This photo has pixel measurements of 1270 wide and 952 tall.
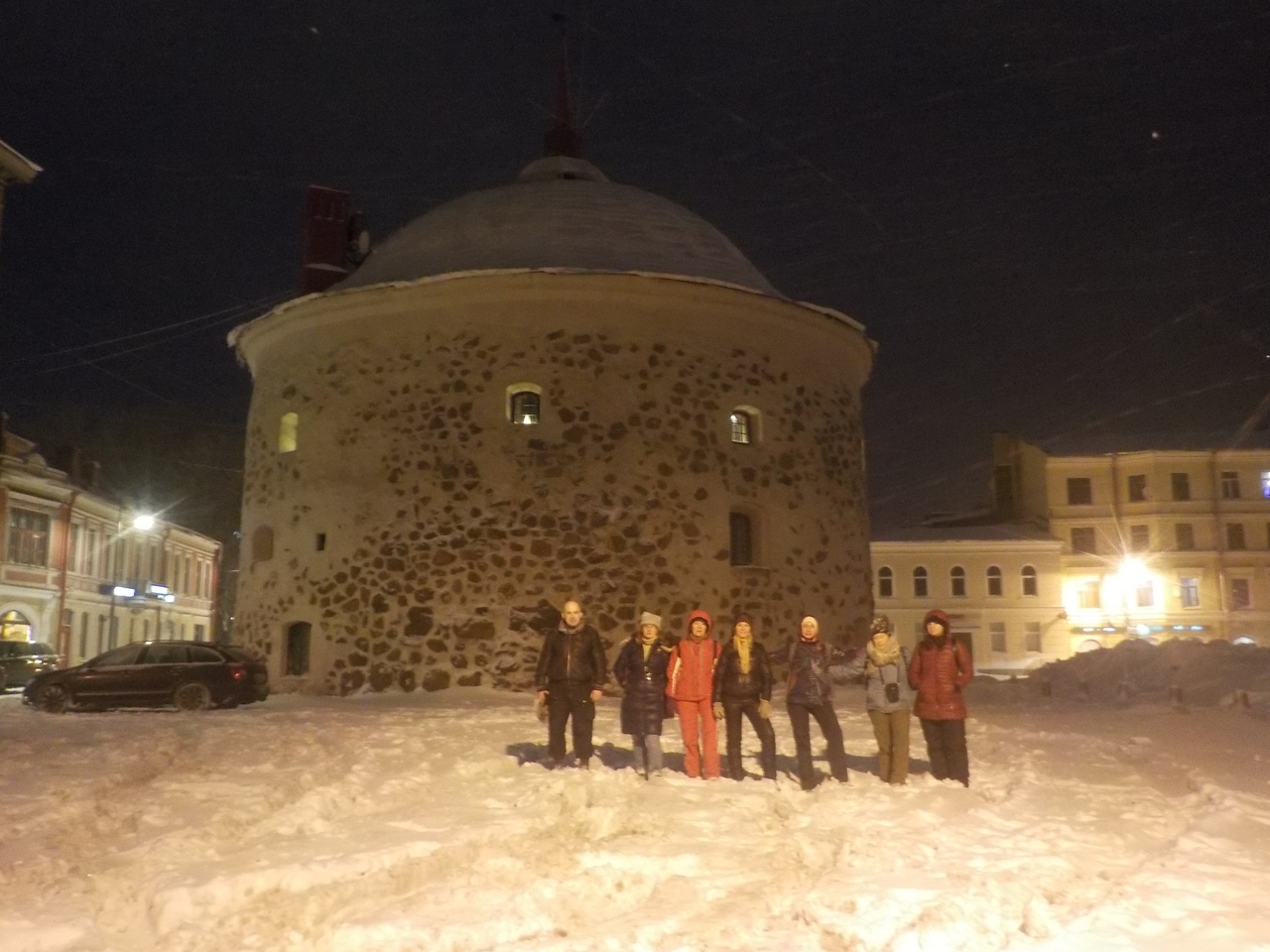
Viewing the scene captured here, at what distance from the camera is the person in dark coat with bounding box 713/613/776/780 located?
9914mm

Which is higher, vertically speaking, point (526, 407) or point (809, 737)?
point (526, 407)

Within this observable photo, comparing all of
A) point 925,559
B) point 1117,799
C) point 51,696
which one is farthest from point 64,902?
point 925,559

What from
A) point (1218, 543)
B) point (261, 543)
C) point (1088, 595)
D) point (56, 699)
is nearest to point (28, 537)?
point (261, 543)

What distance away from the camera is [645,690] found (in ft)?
32.7

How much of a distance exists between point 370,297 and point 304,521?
3.97 meters

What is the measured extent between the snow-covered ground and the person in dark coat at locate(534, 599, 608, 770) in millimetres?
424

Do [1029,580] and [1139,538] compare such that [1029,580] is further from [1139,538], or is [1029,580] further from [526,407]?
[526,407]

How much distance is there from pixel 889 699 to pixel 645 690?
6.88ft

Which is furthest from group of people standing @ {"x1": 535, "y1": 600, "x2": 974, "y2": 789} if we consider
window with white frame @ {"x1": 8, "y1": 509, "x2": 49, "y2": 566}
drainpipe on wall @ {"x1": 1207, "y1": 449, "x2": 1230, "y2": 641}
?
drainpipe on wall @ {"x1": 1207, "y1": 449, "x2": 1230, "y2": 641}

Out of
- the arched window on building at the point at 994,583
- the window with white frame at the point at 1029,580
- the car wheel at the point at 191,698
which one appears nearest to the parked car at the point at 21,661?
the car wheel at the point at 191,698

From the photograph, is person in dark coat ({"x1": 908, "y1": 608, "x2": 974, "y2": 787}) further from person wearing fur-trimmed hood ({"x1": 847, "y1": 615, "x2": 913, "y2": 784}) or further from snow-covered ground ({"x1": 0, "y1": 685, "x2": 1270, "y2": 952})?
snow-covered ground ({"x1": 0, "y1": 685, "x2": 1270, "y2": 952})

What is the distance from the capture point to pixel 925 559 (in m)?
45.9

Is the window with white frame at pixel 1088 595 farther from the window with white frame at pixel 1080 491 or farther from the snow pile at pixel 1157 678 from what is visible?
the snow pile at pixel 1157 678

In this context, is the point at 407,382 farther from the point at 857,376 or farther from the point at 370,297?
the point at 857,376
